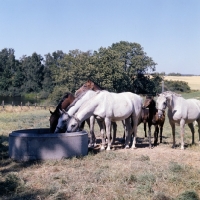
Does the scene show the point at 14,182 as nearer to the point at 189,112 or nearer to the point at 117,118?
the point at 117,118


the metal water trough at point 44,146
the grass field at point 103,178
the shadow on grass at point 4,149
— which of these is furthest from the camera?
the shadow on grass at point 4,149

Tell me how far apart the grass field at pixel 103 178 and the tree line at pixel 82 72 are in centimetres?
4031

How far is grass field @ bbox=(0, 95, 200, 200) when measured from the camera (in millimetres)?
5523

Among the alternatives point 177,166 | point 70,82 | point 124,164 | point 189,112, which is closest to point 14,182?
point 124,164

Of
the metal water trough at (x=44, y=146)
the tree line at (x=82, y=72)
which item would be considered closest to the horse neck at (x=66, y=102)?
the metal water trough at (x=44, y=146)

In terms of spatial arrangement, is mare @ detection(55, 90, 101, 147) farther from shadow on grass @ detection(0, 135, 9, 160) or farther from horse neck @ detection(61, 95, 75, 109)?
shadow on grass @ detection(0, 135, 9, 160)

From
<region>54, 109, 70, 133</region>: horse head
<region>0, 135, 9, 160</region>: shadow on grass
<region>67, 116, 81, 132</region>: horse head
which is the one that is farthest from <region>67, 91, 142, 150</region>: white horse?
<region>0, 135, 9, 160</region>: shadow on grass

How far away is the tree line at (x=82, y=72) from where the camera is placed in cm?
4938

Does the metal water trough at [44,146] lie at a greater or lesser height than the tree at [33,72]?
lesser

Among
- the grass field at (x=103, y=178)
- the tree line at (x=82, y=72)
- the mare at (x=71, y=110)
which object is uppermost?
the tree line at (x=82, y=72)

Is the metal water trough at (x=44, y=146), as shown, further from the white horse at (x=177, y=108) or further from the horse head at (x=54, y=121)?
the white horse at (x=177, y=108)

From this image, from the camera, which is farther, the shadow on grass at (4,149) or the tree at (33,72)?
the tree at (33,72)

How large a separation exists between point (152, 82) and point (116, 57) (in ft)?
40.9

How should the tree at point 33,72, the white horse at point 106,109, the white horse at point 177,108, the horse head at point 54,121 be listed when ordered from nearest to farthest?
the white horse at point 106,109 → the horse head at point 54,121 → the white horse at point 177,108 → the tree at point 33,72
